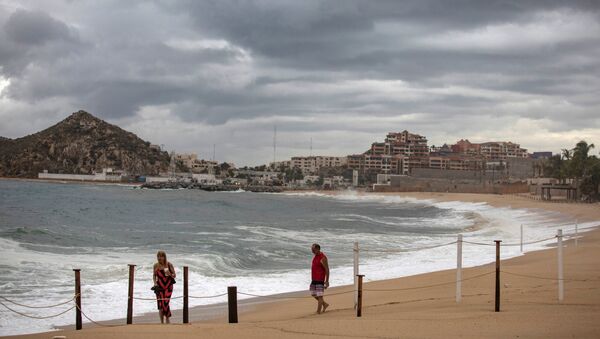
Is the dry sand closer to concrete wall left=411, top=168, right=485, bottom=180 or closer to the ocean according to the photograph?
the ocean

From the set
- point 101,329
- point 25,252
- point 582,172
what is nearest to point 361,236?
point 25,252

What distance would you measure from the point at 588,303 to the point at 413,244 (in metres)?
17.5

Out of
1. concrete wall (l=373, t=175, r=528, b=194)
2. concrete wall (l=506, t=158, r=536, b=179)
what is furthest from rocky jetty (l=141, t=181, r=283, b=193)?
concrete wall (l=506, t=158, r=536, b=179)

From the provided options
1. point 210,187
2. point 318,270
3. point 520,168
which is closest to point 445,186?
point 520,168

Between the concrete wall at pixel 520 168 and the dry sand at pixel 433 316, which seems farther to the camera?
the concrete wall at pixel 520 168

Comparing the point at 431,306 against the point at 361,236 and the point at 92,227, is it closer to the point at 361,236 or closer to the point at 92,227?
the point at 361,236

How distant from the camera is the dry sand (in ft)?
27.9

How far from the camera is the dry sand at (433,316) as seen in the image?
8508 mm

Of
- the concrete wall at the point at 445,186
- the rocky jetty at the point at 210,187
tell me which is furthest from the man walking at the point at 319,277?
the rocky jetty at the point at 210,187

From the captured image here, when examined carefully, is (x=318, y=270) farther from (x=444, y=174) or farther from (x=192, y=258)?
(x=444, y=174)

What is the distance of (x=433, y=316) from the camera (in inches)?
376

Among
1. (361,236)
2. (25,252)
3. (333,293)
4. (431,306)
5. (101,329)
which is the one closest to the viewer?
(101,329)

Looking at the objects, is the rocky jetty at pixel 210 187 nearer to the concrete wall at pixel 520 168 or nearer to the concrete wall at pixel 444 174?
the concrete wall at pixel 444 174

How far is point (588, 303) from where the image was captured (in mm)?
10297
